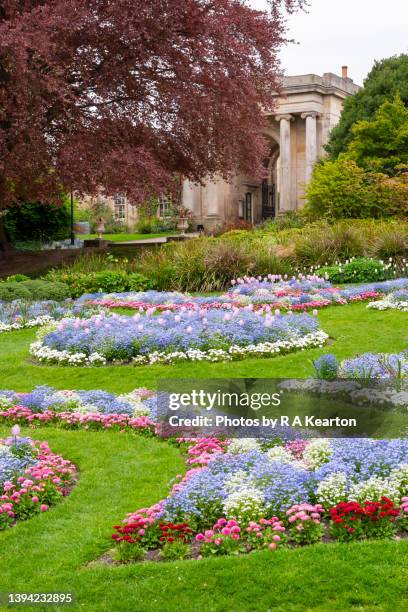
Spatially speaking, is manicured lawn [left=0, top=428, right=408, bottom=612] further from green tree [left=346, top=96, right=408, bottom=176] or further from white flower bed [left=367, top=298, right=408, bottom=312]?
green tree [left=346, top=96, right=408, bottom=176]

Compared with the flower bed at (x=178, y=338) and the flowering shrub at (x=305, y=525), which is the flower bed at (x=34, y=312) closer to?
the flower bed at (x=178, y=338)

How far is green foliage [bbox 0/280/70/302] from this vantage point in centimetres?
1329

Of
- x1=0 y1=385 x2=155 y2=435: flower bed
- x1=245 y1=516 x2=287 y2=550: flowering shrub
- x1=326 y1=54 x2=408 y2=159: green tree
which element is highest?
x1=326 y1=54 x2=408 y2=159: green tree

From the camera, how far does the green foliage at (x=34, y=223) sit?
27656 mm

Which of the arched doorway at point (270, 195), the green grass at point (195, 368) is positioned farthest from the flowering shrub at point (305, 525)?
the arched doorway at point (270, 195)

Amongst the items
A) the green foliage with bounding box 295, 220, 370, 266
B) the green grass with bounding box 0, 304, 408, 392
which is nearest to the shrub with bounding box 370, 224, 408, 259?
the green foliage with bounding box 295, 220, 370, 266

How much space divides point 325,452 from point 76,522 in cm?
169

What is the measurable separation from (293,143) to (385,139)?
1405 centimetres

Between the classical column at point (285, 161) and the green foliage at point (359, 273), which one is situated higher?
the classical column at point (285, 161)

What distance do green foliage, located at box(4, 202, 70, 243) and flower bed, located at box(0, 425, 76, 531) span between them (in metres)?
22.5

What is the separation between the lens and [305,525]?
4.18m

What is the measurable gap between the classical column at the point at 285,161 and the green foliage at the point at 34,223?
55.4ft

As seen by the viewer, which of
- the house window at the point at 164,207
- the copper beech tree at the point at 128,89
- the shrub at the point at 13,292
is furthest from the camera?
the house window at the point at 164,207

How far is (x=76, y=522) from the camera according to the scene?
14.9ft
